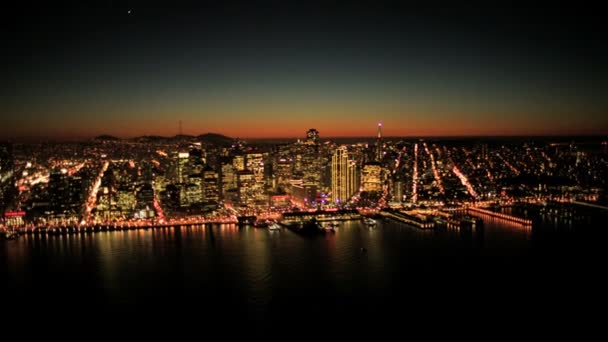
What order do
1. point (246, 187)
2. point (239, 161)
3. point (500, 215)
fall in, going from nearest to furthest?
point (500, 215) → point (246, 187) → point (239, 161)

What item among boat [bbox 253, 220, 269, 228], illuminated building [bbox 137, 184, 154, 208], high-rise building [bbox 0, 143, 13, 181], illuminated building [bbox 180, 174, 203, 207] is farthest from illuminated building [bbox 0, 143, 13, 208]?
boat [bbox 253, 220, 269, 228]

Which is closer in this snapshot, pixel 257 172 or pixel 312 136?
pixel 257 172

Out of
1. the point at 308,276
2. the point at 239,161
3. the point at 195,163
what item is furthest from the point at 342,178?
the point at 308,276

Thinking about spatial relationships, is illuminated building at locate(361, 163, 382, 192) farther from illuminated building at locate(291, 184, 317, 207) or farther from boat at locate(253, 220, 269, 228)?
boat at locate(253, 220, 269, 228)

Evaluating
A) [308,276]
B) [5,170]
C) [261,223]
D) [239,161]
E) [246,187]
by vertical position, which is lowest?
[308,276]

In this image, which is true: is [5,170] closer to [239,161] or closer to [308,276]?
[239,161]

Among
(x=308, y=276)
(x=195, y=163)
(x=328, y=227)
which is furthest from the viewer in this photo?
(x=195, y=163)

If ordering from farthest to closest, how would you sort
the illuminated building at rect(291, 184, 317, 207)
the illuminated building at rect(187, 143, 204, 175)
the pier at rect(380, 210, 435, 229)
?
the illuminated building at rect(187, 143, 204, 175) < the illuminated building at rect(291, 184, 317, 207) < the pier at rect(380, 210, 435, 229)
